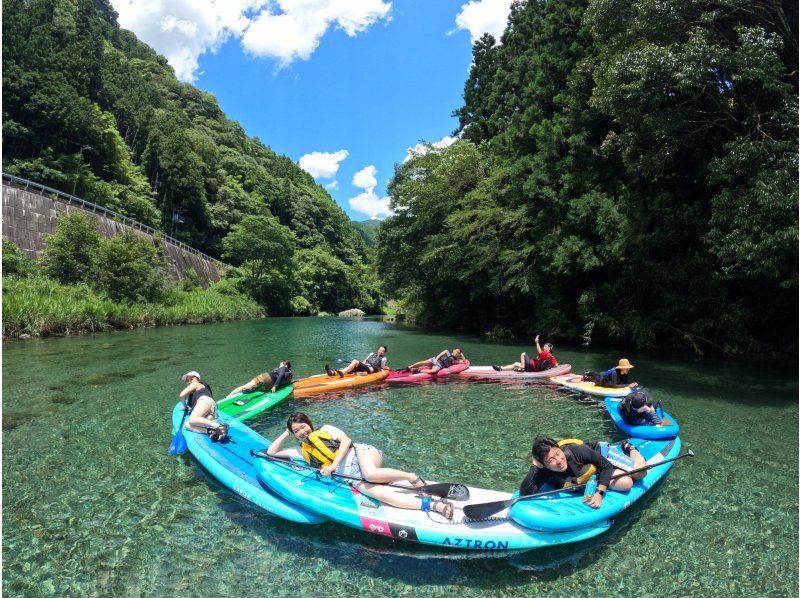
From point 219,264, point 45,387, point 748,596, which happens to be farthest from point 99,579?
point 219,264

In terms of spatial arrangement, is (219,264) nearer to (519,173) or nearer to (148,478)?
(519,173)

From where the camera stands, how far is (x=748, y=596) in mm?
3926

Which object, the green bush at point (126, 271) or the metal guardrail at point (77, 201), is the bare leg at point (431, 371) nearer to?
the green bush at point (126, 271)

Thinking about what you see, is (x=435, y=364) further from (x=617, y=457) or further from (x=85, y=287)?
(x=85, y=287)

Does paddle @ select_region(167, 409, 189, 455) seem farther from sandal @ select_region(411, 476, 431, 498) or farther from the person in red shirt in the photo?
the person in red shirt

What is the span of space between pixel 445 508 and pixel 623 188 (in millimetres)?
16185

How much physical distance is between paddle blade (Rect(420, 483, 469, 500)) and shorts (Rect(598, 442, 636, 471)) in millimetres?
2049

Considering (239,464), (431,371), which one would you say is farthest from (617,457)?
(431,371)

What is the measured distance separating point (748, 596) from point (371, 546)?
11.2ft

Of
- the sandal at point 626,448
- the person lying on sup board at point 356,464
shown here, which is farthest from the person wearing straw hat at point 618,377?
the person lying on sup board at point 356,464

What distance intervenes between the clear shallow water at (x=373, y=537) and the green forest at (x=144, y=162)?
29895mm

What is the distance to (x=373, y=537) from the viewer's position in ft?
15.8

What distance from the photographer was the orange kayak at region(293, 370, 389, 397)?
428 inches

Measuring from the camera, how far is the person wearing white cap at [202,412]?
22.1ft
